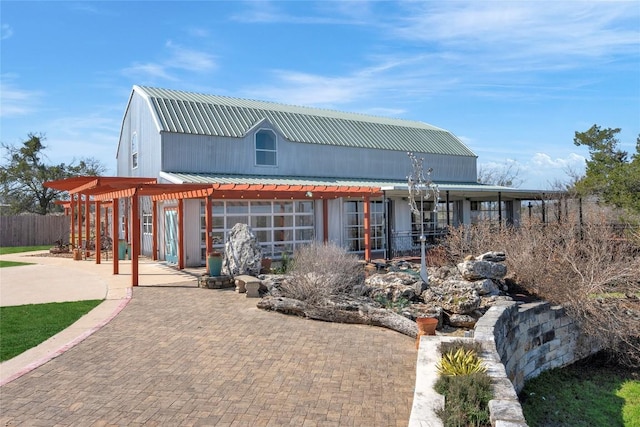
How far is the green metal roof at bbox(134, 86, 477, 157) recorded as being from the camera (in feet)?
61.7

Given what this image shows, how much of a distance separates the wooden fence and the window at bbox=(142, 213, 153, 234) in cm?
990

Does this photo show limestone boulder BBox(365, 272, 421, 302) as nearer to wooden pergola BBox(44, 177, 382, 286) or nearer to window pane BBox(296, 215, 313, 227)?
wooden pergola BBox(44, 177, 382, 286)

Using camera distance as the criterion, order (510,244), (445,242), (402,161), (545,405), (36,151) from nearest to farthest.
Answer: (545,405)
(510,244)
(445,242)
(402,161)
(36,151)

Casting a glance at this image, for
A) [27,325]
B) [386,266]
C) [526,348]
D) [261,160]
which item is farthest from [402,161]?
[27,325]

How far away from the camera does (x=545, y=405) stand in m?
7.79

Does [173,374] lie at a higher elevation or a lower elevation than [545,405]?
higher

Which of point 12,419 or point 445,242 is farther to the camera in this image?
point 445,242

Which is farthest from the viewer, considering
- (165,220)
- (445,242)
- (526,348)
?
(165,220)

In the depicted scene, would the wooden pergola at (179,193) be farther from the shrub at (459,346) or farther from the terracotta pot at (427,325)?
the shrub at (459,346)

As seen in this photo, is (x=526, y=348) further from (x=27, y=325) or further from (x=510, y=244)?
(x=27, y=325)

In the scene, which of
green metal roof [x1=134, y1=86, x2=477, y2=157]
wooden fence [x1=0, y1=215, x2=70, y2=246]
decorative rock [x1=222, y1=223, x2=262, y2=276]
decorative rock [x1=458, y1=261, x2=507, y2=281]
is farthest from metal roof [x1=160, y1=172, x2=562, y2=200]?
wooden fence [x1=0, y1=215, x2=70, y2=246]

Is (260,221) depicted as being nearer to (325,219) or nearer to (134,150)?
(325,219)

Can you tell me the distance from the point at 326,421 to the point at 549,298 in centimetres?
→ 726

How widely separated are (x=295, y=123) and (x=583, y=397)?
16.5 metres
